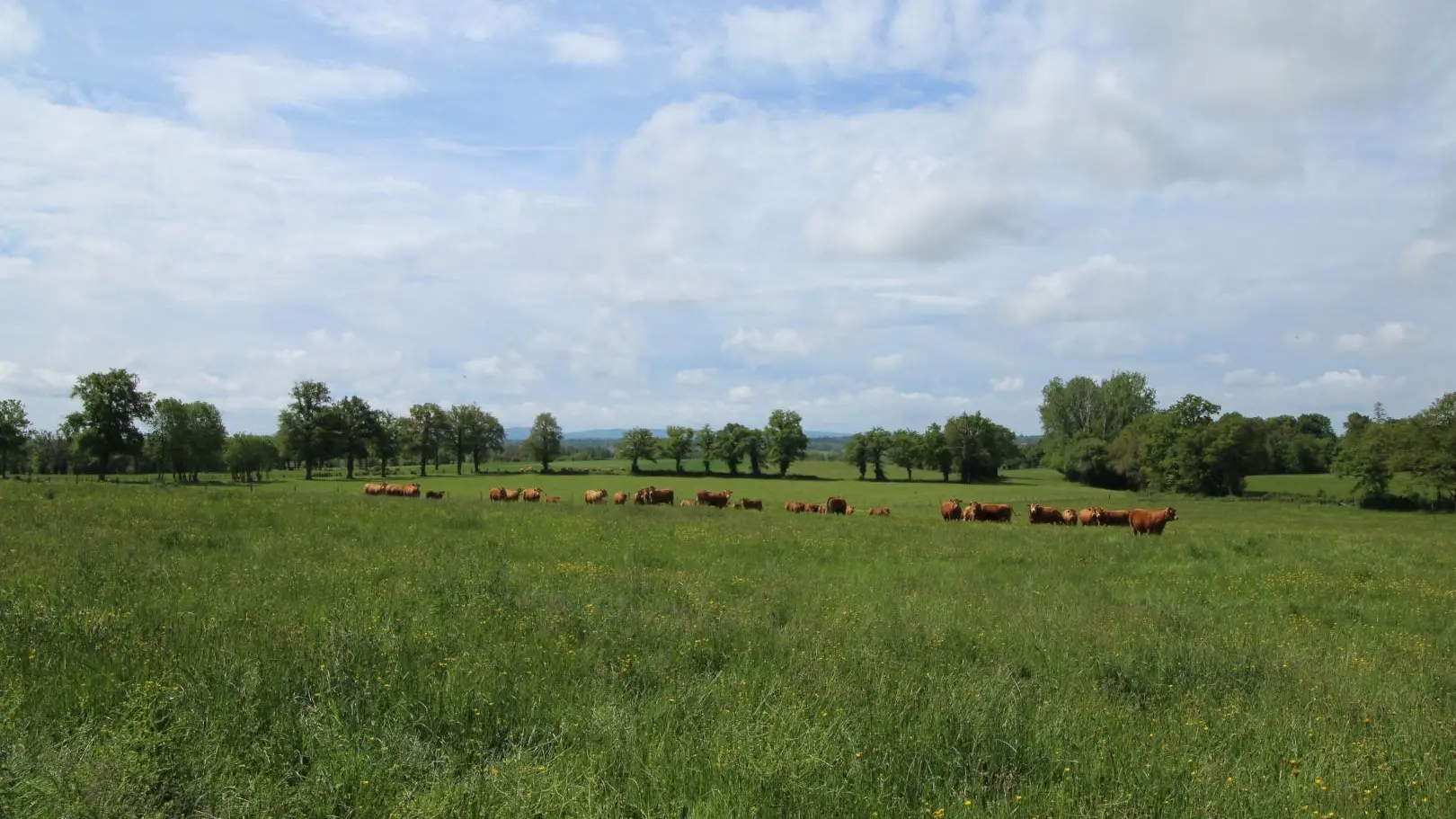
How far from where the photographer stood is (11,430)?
83312mm

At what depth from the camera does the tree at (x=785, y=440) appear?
124500 millimetres

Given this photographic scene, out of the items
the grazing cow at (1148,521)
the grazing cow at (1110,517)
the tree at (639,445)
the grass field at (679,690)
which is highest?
the tree at (639,445)

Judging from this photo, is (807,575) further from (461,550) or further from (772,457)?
(772,457)

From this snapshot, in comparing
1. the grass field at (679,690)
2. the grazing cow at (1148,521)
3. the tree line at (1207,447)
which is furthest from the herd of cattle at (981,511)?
the tree line at (1207,447)

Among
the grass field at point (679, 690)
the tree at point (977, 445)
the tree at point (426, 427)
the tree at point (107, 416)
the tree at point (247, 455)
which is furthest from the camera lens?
the tree at point (426, 427)

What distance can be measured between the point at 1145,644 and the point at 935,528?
19.8 metres

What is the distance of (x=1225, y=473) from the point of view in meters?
85.6

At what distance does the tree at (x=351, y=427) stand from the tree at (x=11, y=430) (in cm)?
3194

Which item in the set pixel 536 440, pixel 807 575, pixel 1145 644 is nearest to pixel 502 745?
pixel 1145 644

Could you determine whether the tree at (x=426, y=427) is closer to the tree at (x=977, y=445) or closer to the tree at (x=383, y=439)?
the tree at (x=383, y=439)

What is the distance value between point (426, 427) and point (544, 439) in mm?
18323

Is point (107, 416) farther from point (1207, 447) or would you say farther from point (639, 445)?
point (1207, 447)

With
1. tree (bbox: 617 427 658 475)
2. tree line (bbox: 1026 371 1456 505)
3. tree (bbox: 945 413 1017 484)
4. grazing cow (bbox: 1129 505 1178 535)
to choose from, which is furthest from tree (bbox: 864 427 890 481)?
grazing cow (bbox: 1129 505 1178 535)

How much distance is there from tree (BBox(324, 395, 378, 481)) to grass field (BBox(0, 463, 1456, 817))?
10304cm
